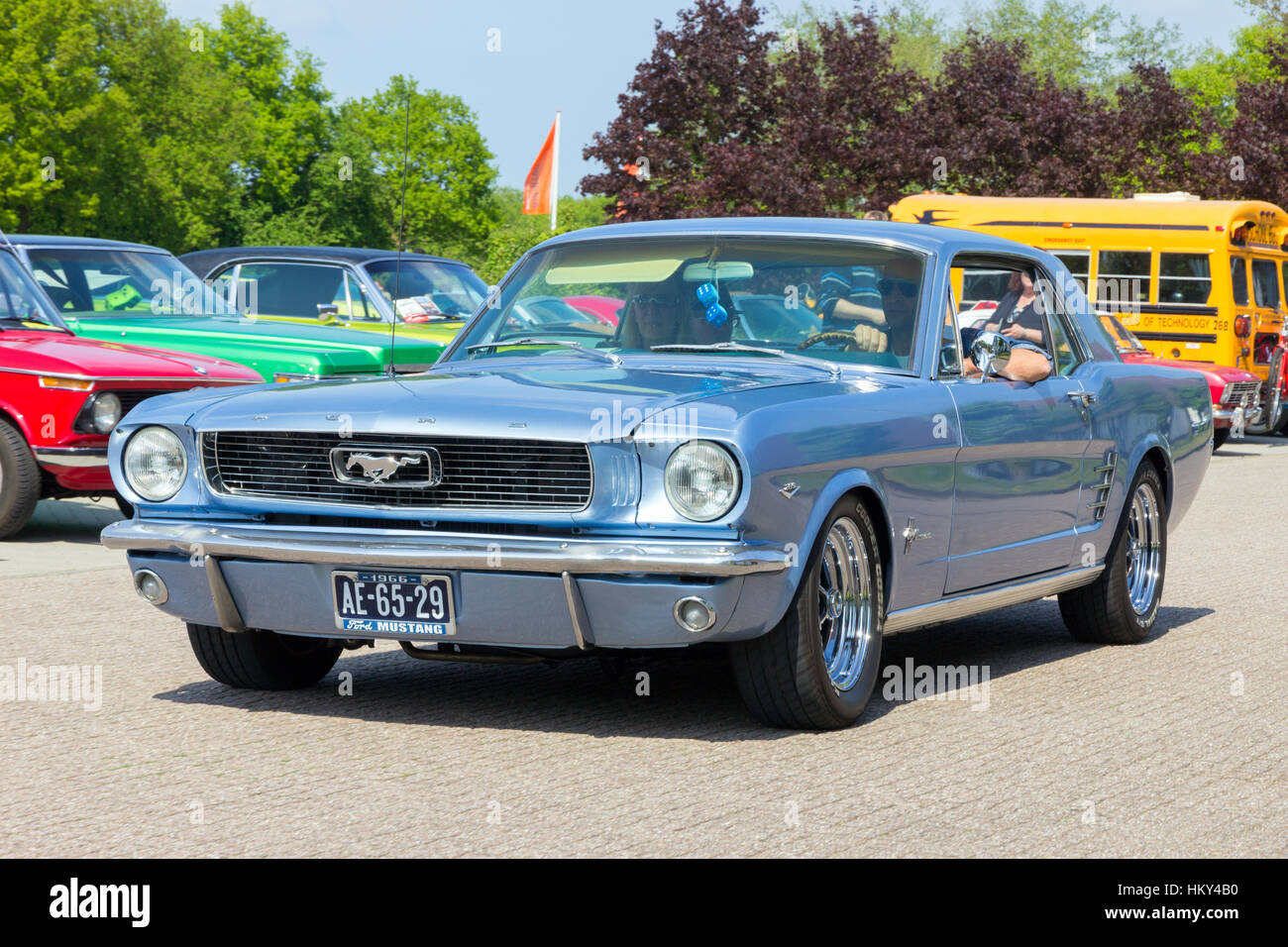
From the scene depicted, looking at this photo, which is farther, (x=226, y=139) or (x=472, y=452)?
(x=226, y=139)

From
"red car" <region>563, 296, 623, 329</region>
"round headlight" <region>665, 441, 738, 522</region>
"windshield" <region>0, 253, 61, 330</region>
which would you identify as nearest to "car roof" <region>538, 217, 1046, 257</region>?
"red car" <region>563, 296, 623, 329</region>

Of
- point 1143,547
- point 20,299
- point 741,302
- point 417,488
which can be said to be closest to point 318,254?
point 20,299

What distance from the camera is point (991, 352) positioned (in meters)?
6.50

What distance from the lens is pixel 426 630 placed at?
5.30 metres

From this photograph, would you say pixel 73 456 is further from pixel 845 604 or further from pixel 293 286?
pixel 845 604

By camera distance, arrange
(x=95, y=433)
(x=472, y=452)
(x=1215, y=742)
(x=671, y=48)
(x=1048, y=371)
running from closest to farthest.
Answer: (x=472, y=452) → (x=1215, y=742) → (x=1048, y=371) → (x=95, y=433) → (x=671, y=48)

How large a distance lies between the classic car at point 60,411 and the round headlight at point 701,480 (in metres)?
6.47

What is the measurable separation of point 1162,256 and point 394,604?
19587 millimetres

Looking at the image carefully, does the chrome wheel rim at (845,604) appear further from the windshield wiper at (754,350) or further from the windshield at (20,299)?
the windshield at (20,299)

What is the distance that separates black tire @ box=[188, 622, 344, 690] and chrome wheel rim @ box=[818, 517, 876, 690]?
5.32 ft

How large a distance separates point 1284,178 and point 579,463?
33.9 m

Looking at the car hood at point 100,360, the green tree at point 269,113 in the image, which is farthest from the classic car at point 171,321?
the green tree at point 269,113
